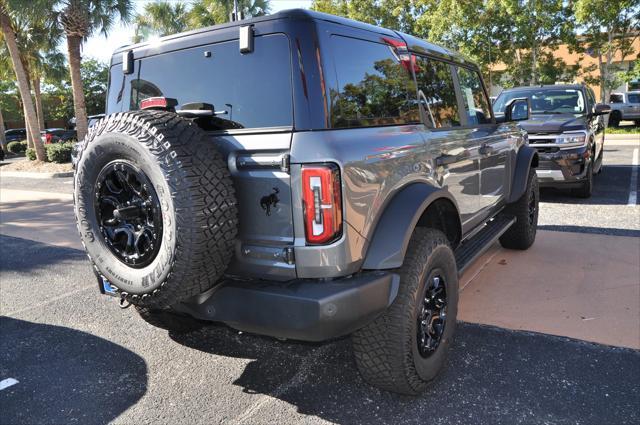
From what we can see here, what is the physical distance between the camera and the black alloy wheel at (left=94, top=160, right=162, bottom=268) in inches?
88.6

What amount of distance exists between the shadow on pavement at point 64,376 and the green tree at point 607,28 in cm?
1980

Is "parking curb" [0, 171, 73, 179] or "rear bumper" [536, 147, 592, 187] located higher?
"rear bumper" [536, 147, 592, 187]

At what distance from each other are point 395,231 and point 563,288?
262cm

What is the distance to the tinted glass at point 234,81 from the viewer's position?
237cm

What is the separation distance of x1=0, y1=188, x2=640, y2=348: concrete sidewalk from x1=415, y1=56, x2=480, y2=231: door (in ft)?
2.71

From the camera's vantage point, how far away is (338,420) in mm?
2539

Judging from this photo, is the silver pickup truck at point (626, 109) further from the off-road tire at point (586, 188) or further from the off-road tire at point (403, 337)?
the off-road tire at point (403, 337)

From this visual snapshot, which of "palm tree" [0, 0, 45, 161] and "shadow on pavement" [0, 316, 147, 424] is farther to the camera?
"palm tree" [0, 0, 45, 161]

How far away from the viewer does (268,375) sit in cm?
304

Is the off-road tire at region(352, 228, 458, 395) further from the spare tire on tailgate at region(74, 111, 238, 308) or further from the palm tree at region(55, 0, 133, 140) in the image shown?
the palm tree at region(55, 0, 133, 140)

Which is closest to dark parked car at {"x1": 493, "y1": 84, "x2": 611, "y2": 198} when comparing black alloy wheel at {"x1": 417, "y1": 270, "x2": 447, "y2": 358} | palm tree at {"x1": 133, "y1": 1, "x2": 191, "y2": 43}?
black alloy wheel at {"x1": 417, "y1": 270, "x2": 447, "y2": 358}

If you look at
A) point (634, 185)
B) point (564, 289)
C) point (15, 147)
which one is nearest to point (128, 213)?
point (564, 289)

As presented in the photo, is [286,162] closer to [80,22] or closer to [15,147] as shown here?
[80,22]

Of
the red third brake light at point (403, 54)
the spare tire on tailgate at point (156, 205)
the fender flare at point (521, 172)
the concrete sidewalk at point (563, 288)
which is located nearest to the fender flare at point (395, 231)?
the spare tire on tailgate at point (156, 205)
